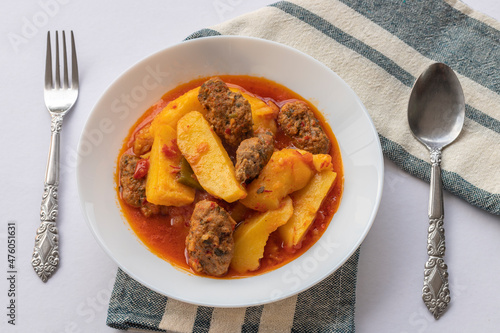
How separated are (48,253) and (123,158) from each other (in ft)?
3.26

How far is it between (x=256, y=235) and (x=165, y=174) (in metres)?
0.76

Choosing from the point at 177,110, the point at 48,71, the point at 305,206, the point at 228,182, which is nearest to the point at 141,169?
the point at 177,110

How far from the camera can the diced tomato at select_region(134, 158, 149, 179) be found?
10.7ft

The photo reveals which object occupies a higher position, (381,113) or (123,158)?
(123,158)

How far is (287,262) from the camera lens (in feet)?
10.5

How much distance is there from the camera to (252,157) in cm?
299

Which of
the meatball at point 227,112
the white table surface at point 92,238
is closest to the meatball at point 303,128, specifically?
the meatball at point 227,112

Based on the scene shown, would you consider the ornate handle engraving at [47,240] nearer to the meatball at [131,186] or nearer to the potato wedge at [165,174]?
the meatball at [131,186]

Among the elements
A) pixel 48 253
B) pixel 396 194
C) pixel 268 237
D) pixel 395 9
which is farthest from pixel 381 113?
pixel 48 253

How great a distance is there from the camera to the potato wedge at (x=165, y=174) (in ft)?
10.3

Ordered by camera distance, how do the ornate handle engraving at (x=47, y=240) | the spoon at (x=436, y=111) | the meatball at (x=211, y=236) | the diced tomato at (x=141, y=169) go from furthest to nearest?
the spoon at (x=436, y=111)
the ornate handle engraving at (x=47, y=240)
the diced tomato at (x=141, y=169)
the meatball at (x=211, y=236)

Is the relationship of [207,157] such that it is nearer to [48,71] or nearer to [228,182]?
[228,182]

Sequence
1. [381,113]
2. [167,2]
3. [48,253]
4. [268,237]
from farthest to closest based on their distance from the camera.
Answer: [167,2] < [381,113] < [48,253] < [268,237]

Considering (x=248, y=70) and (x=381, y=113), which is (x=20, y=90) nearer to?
(x=248, y=70)
